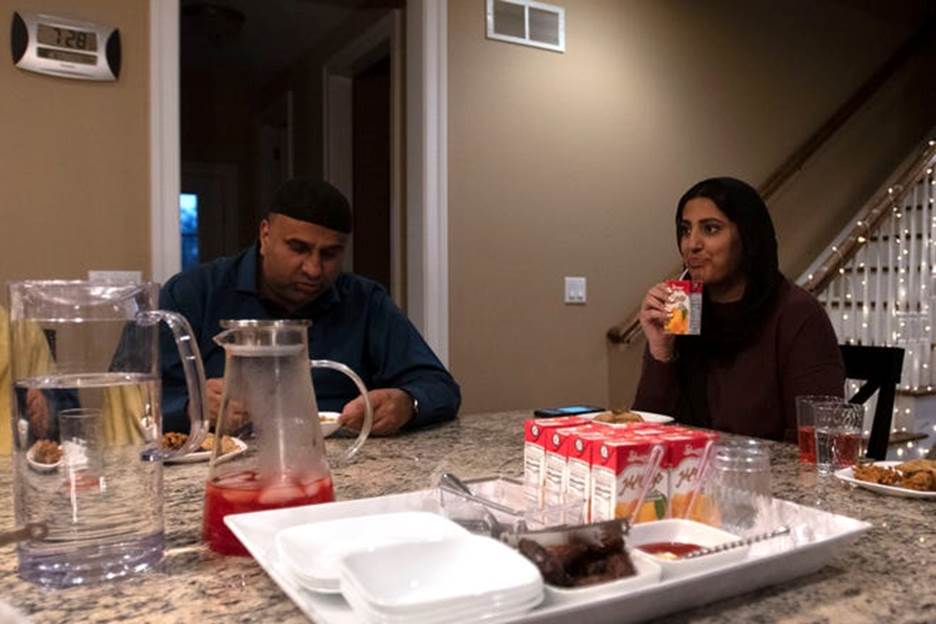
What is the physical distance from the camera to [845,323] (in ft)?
13.0

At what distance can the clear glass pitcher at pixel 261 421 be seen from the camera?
0.80m

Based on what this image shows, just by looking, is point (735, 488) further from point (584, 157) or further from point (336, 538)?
point (584, 157)

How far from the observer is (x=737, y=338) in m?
1.96

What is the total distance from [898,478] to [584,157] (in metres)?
2.48

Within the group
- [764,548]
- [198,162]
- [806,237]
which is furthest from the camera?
[198,162]

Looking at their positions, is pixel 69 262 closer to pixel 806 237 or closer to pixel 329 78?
pixel 329 78

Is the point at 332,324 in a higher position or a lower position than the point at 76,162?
lower

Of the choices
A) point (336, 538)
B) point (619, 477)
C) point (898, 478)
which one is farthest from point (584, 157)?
point (336, 538)

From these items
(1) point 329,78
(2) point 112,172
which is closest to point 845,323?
(1) point 329,78

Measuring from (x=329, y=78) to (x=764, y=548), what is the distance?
3850mm

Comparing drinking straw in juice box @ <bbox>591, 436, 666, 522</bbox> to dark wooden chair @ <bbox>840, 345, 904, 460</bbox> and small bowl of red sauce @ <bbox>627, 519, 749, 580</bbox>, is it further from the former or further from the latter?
dark wooden chair @ <bbox>840, 345, 904, 460</bbox>

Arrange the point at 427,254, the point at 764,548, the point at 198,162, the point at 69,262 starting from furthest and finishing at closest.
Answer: the point at 198,162
the point at 427,254
the point at 69,262
the point at 764,548

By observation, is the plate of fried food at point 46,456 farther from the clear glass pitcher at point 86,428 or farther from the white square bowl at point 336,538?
the white square bowl at point 336,538

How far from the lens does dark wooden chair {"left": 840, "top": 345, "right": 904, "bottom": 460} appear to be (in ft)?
5.88
